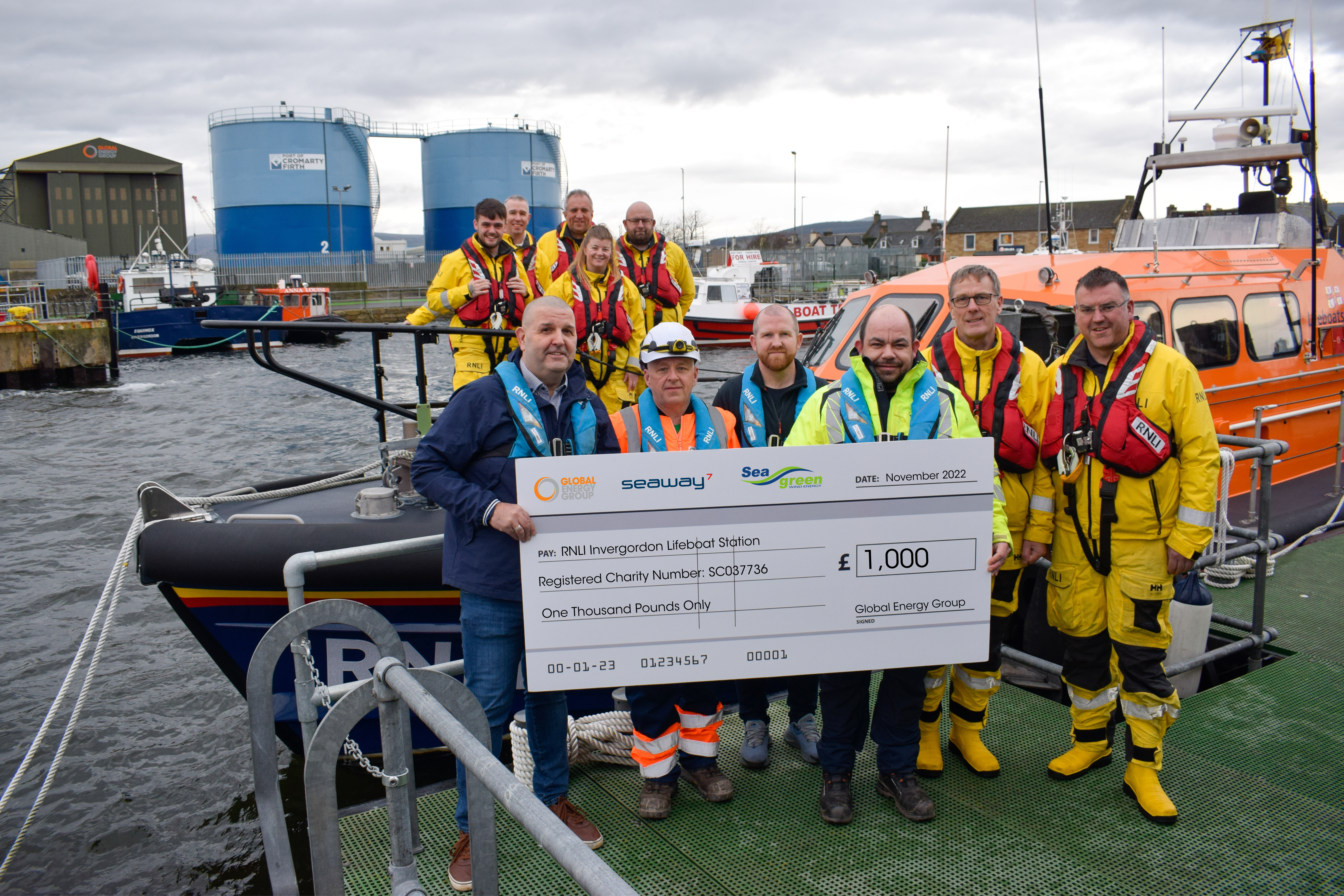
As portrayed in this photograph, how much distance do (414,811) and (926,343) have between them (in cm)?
434

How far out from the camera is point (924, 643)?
3133mm

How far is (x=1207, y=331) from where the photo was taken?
6238 mm

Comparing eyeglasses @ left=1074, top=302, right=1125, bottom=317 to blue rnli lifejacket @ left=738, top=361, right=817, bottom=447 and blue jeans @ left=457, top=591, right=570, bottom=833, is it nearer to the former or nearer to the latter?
blue rnli lifejacket @ left=738, top=361, right=817, bottom=447

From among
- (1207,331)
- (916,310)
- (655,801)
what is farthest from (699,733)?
(1207,331)

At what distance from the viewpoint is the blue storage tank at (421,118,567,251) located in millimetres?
58312

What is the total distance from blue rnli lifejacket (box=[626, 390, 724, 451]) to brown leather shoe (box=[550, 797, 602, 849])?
4.32ft

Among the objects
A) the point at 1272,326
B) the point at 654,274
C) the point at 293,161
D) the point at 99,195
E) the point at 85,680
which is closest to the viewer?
the point at 85,680

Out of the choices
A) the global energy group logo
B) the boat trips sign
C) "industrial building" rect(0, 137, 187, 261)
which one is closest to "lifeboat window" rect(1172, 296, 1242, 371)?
the global energy group logo

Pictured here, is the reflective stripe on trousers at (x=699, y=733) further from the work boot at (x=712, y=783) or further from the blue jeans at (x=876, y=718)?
the blue jeans at (x=876, y=718)

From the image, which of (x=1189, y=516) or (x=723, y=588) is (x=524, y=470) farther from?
(x=1189, y=516)

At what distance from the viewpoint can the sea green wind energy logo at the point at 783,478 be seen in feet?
9.69

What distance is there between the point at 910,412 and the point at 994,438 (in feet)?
1.57

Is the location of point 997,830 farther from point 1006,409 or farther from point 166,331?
point 166,331

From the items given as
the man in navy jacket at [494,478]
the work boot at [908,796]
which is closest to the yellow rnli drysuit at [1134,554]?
the work boot at [908,796]
